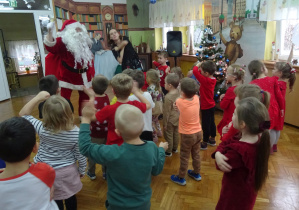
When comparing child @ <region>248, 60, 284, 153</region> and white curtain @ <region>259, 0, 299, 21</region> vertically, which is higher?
white curtain @ <region>259, 0, 299, 21</region>

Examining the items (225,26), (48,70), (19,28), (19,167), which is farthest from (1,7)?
(19,167)

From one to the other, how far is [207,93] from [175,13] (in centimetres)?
423

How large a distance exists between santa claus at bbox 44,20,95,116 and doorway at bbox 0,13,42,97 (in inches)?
207

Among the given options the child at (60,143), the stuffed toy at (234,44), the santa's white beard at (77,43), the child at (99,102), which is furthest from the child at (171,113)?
the stuffed toy at (234,44)

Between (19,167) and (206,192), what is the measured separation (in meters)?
1.78

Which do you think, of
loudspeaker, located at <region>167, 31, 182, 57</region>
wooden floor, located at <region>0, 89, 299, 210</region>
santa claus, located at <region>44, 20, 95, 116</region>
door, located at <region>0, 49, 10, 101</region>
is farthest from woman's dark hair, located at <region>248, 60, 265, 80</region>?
door, located at <region>0, 49, 10, 101</region>

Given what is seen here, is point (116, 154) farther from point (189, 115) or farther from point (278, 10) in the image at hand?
point (278, 10)

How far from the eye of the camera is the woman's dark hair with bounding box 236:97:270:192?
1.19 meters

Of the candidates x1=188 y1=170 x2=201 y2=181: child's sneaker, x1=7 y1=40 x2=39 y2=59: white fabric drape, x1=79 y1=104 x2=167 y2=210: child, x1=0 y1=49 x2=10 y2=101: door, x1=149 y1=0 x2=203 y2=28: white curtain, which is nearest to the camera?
x1=79 y1=104 x2=167 y2=210: child

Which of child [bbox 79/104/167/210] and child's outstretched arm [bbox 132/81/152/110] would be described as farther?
child's outstretched arm [bbox 132/81/152/110]

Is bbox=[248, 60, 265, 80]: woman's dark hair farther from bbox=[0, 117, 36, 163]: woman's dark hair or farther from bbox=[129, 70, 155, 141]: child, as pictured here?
bbox=[0, 117, 36, 163]: woman's dark hair

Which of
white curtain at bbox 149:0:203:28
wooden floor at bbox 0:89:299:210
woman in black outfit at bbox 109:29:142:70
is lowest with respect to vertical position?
wooden floor at bbox 0:89:299:210

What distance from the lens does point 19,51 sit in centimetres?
838

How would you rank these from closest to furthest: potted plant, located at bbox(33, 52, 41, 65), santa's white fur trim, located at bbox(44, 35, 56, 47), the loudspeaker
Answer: santa's white fur trim, located at bbox(44, 35, 56, 47) → the loudspeaker → potted plant, located at bbox(33, 52, 41, 65)
